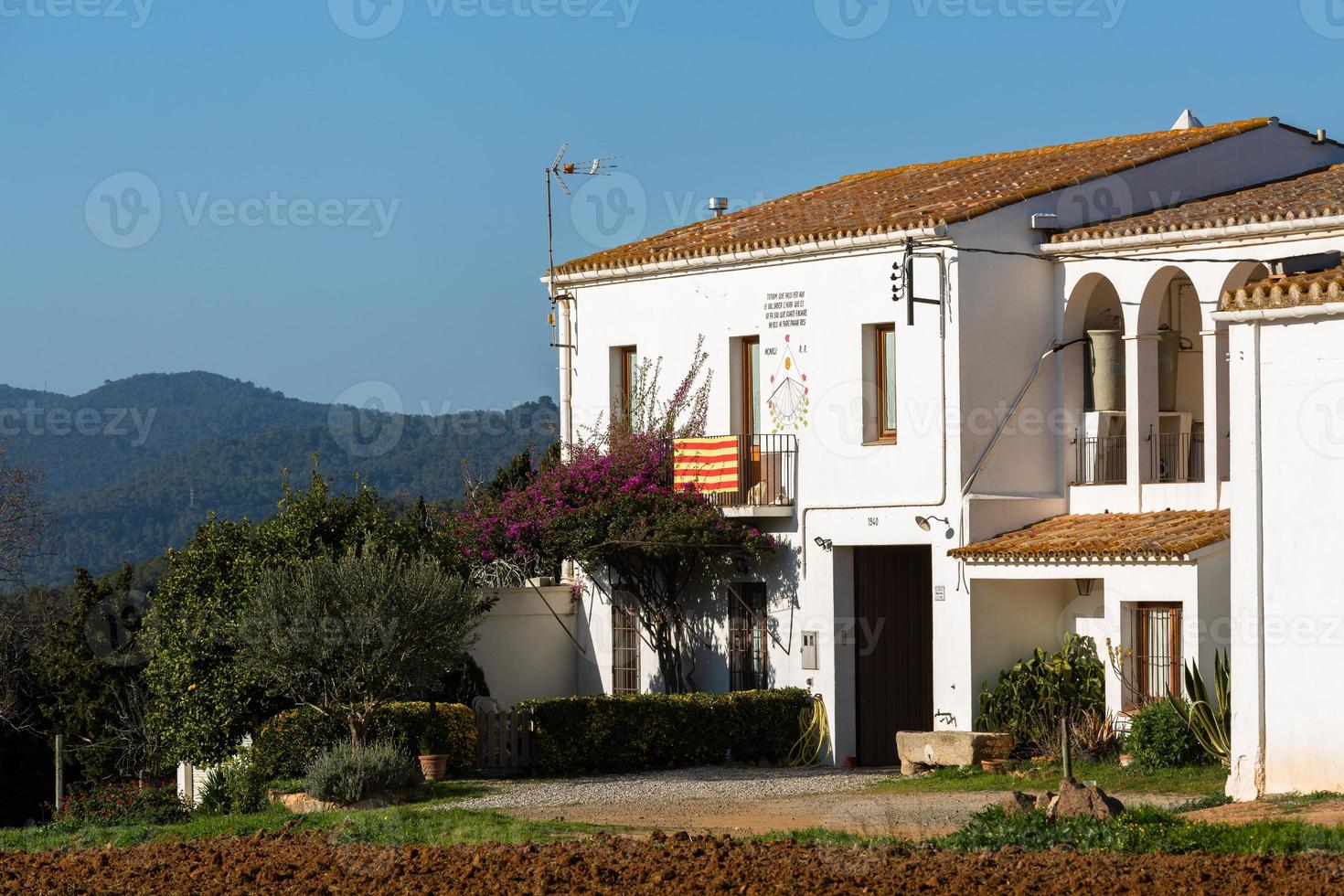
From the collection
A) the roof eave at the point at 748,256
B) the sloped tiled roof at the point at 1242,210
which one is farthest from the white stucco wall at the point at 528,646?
the sloped tiled roof at the point at 1242,210

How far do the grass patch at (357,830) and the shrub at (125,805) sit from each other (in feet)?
6.71

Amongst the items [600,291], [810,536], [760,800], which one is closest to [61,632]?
[600,291]

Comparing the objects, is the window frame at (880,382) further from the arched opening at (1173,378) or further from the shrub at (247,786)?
the shrub at (247,786)

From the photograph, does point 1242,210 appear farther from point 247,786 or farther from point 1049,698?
point 247,786

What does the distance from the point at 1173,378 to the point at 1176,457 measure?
45.4 inches

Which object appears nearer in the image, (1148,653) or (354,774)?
(354,774)

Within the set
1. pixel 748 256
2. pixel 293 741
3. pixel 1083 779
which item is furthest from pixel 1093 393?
pixel 293 741

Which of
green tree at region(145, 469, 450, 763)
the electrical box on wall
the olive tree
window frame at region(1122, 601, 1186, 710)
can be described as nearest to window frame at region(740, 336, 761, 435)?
the electrical box on wall

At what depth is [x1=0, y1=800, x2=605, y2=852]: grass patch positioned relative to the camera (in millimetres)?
14430

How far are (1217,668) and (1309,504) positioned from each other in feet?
11.5

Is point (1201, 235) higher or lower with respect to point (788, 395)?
higher

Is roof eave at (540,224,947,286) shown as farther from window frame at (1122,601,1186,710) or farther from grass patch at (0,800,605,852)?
grass patch at (0,800,605,852)

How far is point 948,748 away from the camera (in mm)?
20625

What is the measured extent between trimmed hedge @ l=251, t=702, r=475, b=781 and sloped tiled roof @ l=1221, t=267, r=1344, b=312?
9.88 metres
